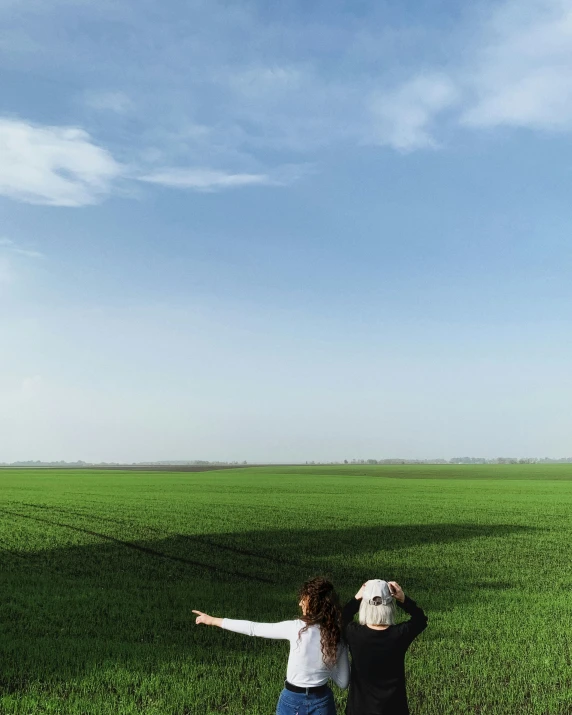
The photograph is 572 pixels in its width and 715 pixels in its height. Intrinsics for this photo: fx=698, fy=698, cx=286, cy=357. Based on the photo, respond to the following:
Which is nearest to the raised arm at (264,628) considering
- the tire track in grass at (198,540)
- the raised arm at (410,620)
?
the raised arm at (410,620)

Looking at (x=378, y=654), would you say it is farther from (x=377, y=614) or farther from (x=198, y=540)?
(x=198, y=540)

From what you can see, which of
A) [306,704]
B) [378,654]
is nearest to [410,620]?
[378,654]

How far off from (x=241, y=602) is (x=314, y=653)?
41.0 ft

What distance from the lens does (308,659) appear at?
579 centimetres

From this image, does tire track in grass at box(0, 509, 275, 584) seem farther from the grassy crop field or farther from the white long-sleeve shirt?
the white long-sleeve shirt

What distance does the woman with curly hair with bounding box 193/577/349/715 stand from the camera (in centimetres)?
578

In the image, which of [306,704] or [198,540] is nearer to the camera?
[306,704]

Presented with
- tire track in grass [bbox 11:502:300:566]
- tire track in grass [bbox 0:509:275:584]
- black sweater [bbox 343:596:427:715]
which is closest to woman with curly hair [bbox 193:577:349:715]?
black sweater [bbox 343:596:427:715]

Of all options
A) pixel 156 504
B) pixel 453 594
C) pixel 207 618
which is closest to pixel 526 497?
pixel 156 504

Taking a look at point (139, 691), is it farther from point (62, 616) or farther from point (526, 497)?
point (526, 497)

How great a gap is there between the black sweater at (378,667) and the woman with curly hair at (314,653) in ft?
0.50

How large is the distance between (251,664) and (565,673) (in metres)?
5.53

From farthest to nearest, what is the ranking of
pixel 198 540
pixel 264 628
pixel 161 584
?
1. pixel 198 540
2. pixel 161 584
3. pixel 264 628

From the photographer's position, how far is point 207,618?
250 inches
